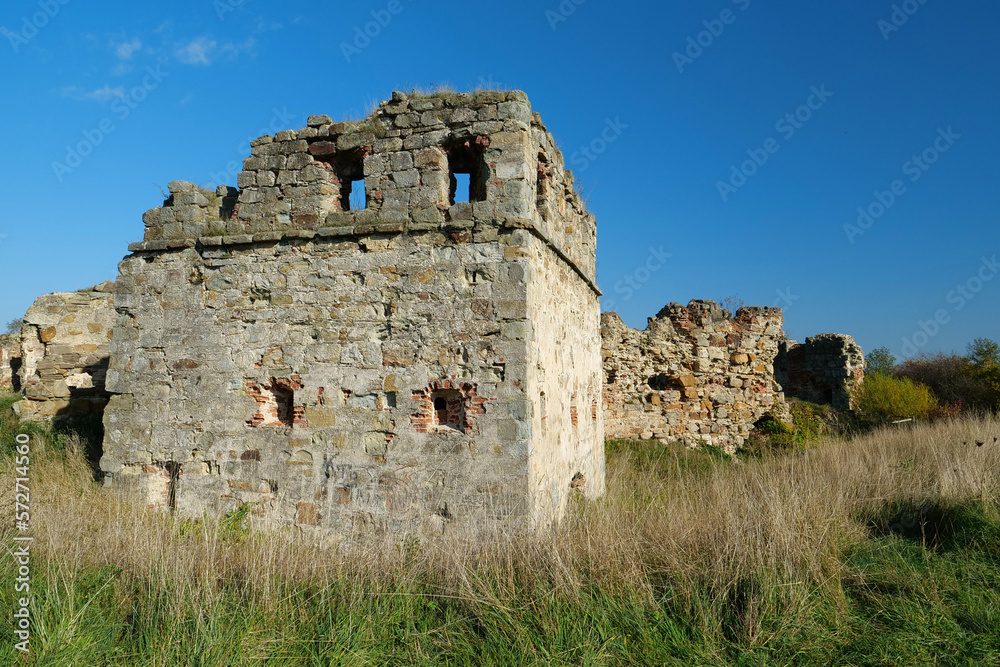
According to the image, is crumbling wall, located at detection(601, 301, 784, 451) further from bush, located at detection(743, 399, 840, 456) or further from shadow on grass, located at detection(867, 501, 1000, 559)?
shadow on grass, located at detection(867, 501, 1000, 559)

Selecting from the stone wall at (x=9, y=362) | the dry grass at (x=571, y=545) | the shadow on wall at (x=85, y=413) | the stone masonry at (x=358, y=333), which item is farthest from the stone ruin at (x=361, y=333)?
the stone wall at (x=9, y=362)

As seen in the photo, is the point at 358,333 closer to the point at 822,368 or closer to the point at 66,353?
the point at 66,353

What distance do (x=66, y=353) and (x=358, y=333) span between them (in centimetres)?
708

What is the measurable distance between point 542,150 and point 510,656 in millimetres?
4726

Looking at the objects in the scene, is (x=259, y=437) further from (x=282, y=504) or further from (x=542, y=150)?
(x=542, y=150)

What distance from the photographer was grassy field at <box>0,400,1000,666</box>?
3609 mm

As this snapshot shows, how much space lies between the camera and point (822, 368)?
17125 mm

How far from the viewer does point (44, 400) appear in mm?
9000

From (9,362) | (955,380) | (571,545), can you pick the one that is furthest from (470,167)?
(955,380)

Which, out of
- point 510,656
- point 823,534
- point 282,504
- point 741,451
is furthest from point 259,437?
point 741,451

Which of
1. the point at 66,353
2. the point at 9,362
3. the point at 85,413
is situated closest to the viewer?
the point at 85,413

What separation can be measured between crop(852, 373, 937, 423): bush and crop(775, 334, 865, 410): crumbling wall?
17.9 inches

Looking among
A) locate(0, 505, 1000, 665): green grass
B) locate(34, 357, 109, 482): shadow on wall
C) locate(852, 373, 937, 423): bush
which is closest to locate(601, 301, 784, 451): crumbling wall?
locate(852, 373, 937, 423): bush

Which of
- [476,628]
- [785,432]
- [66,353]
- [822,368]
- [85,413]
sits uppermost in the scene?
[822,368]
